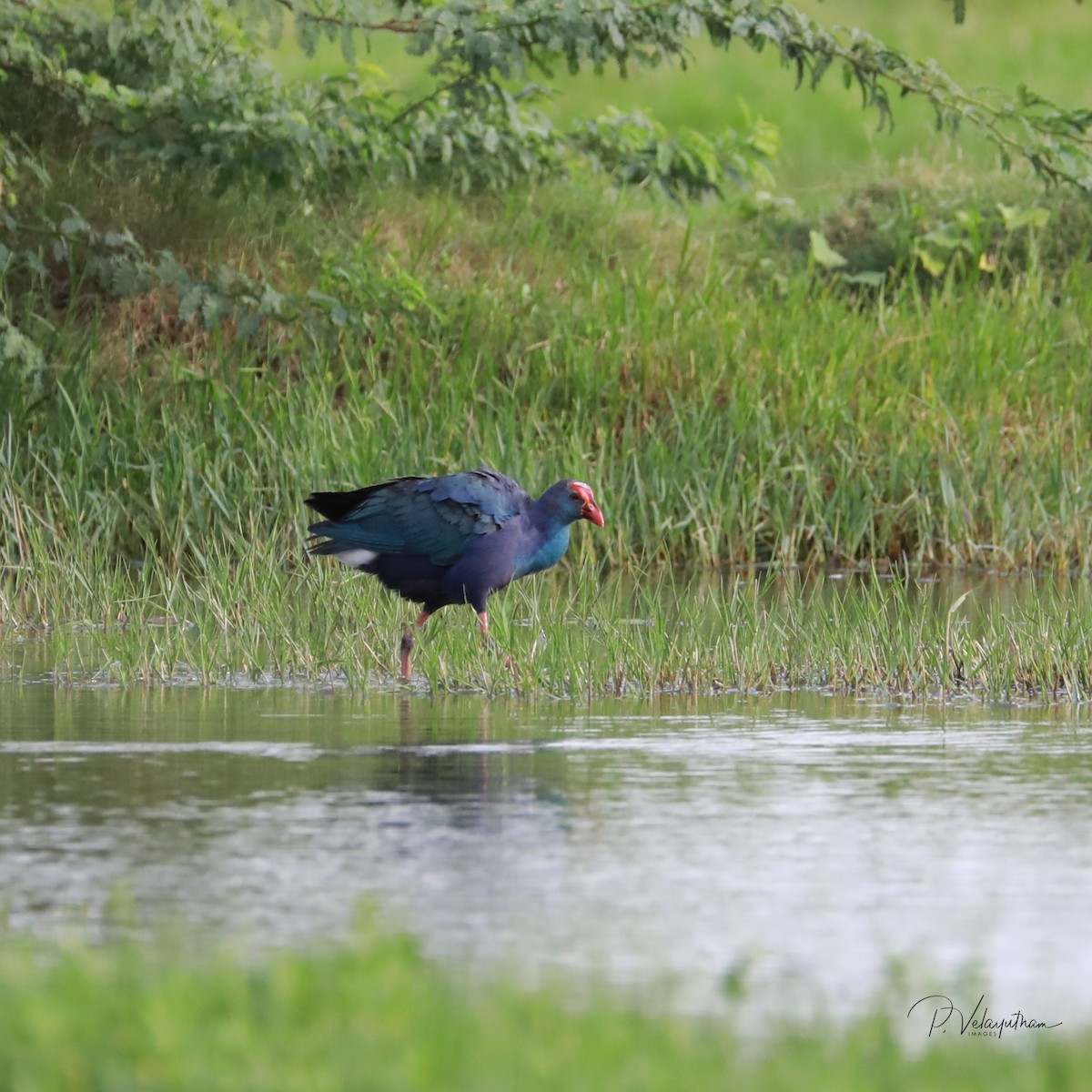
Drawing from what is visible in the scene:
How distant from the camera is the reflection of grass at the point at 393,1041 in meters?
3.59

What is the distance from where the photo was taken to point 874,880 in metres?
5.35

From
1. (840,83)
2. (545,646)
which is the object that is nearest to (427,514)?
(545,646)

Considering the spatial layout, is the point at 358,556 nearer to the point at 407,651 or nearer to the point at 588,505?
the point at 407,651

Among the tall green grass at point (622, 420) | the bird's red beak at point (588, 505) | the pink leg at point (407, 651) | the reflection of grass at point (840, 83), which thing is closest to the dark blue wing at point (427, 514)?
the bird's red beak at point (588, 505)

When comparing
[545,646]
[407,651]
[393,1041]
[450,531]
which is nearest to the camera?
[393,1041]

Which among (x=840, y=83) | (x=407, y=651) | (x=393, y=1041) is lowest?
(x=393, y=1041)

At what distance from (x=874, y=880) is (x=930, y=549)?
8423 mm

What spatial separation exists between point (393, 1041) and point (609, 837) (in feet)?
6.86

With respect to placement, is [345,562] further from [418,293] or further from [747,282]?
[747,282]

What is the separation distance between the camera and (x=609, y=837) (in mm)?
5824

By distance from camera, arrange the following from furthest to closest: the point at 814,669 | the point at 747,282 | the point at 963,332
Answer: the point at 747,282 < the point at 963,332 < the point at 814,669

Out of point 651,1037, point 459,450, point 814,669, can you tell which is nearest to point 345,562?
point 814,669

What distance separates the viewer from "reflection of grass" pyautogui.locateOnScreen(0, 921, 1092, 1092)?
359cm

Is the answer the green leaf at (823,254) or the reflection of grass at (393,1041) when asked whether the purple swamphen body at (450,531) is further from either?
the green leaf at (823,254)
